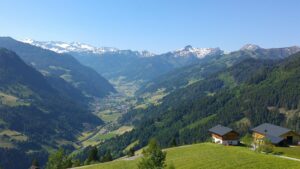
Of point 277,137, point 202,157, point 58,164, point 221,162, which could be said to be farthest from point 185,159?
point 58,164

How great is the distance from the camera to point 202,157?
336 ft

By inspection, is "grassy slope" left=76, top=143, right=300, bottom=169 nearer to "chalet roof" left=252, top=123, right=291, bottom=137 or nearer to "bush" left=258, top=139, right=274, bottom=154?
"bush" left=258, top=139, right=274, bottom=154

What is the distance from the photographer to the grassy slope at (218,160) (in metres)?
86.6

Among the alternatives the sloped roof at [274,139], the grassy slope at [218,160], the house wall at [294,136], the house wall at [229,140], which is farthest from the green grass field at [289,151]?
the house wall at [229,140]

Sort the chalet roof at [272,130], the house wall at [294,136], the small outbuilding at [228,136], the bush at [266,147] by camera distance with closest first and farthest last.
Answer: the bush at [266,147] < the house wall at [294,136] < the chalet roof at [272,130] < the small outbuilding at [228,136]

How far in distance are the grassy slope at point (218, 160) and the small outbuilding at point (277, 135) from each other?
1438 centimetres

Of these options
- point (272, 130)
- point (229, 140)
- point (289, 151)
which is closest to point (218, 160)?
point (289, 151)

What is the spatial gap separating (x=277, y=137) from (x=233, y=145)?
13.3 meters

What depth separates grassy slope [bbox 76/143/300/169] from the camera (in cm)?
8662

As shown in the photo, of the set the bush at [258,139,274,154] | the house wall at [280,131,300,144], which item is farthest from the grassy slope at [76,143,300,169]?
the house wall at [280,131,300,144]

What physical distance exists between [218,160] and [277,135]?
35.6 m

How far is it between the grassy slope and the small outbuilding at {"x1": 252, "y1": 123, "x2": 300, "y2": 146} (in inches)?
566

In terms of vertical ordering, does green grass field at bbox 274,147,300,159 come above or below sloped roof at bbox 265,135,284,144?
below

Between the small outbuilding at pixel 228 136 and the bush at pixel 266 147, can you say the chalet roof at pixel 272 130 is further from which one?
the bush at pixel 266 147
